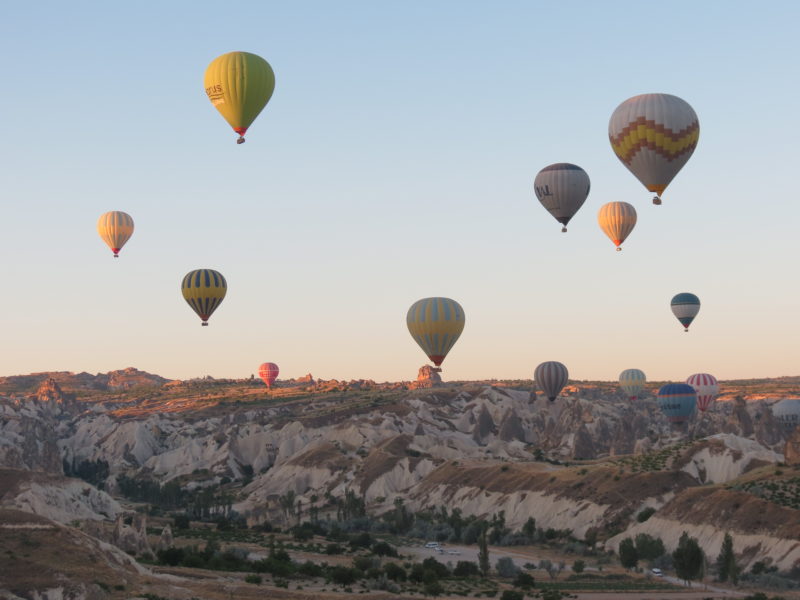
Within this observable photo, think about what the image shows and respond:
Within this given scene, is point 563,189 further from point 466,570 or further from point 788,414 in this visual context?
point 788,414

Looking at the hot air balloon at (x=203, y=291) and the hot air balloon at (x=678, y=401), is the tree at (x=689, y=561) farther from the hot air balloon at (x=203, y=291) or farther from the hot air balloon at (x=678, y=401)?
the hot air balloon at (x=678, y=401)

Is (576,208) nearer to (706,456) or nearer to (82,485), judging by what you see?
(706,456)

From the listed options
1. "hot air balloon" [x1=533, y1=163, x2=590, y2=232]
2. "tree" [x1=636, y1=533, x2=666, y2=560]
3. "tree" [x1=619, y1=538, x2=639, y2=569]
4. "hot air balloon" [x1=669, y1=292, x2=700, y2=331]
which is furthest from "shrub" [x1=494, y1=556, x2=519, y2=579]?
"hot air balloon" [x1=669, y1=292, x2=700, y2=331]

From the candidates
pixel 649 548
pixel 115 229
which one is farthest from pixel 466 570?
pixel 115 229

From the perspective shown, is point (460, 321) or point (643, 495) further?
point (643, 495)

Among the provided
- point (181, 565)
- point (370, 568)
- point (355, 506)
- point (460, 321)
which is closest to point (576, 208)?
point (460, 321)

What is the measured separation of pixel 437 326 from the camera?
96.8 meters

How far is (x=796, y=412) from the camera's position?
7057 inches

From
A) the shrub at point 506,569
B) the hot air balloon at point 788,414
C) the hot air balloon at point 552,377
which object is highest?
the hot air balloon at point 552,377

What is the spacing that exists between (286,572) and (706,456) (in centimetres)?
6818

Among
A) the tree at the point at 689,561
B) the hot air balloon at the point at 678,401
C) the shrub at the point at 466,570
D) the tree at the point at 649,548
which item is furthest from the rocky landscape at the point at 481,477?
the shrub at the point at 466,570

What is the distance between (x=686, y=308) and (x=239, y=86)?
3594 inches

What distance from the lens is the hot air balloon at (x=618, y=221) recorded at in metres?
109

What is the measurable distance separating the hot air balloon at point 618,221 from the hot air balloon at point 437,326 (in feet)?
67.9
